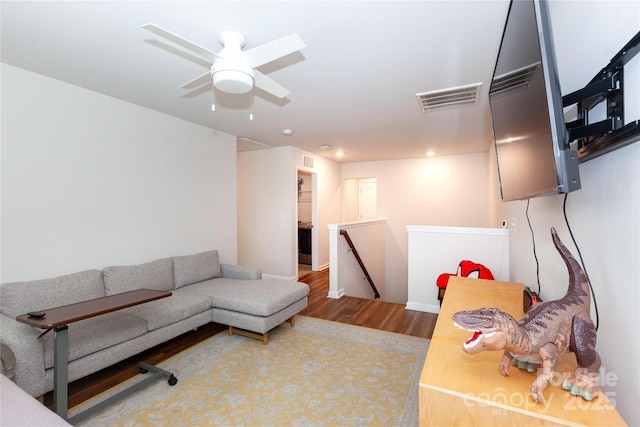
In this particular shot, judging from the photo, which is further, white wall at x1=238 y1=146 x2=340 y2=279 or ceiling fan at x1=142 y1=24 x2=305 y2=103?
white wall at x1=238 y1=146 x2=340 y2=279

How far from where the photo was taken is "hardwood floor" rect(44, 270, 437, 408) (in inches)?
83.3

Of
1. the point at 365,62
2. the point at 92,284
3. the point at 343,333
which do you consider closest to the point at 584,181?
the point at 365,62

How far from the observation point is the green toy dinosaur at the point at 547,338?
2.45ft

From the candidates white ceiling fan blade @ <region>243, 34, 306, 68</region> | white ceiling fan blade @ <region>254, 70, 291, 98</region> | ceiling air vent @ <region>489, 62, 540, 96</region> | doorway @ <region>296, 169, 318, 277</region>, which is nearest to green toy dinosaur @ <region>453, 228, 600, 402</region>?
ceiling air vent @ <region>489, 62, 540, 96</region>

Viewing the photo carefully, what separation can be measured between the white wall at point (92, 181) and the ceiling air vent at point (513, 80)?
3.41m

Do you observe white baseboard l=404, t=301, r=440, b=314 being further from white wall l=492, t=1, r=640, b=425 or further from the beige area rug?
white wall l=492, t=1, r=640, b=425

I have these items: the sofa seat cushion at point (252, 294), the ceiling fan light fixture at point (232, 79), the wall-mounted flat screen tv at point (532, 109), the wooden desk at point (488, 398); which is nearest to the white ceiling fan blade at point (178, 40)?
the ceiling fan light fixture at point (232, 79)

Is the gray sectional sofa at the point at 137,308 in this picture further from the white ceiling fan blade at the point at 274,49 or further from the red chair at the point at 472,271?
the white ceiling fan blade at the point at 274,49

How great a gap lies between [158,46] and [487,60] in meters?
2.42

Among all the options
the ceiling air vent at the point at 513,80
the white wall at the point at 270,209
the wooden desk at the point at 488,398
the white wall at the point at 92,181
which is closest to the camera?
the wooden desk at the point at 488,398

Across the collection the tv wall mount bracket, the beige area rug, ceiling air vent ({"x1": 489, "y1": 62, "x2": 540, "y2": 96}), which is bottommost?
the beige area rug

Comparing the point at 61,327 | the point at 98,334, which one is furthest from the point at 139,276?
the point at 61,327

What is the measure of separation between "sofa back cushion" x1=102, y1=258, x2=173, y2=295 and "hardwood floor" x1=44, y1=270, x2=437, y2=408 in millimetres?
606

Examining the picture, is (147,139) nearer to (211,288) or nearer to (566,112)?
(211,288)
